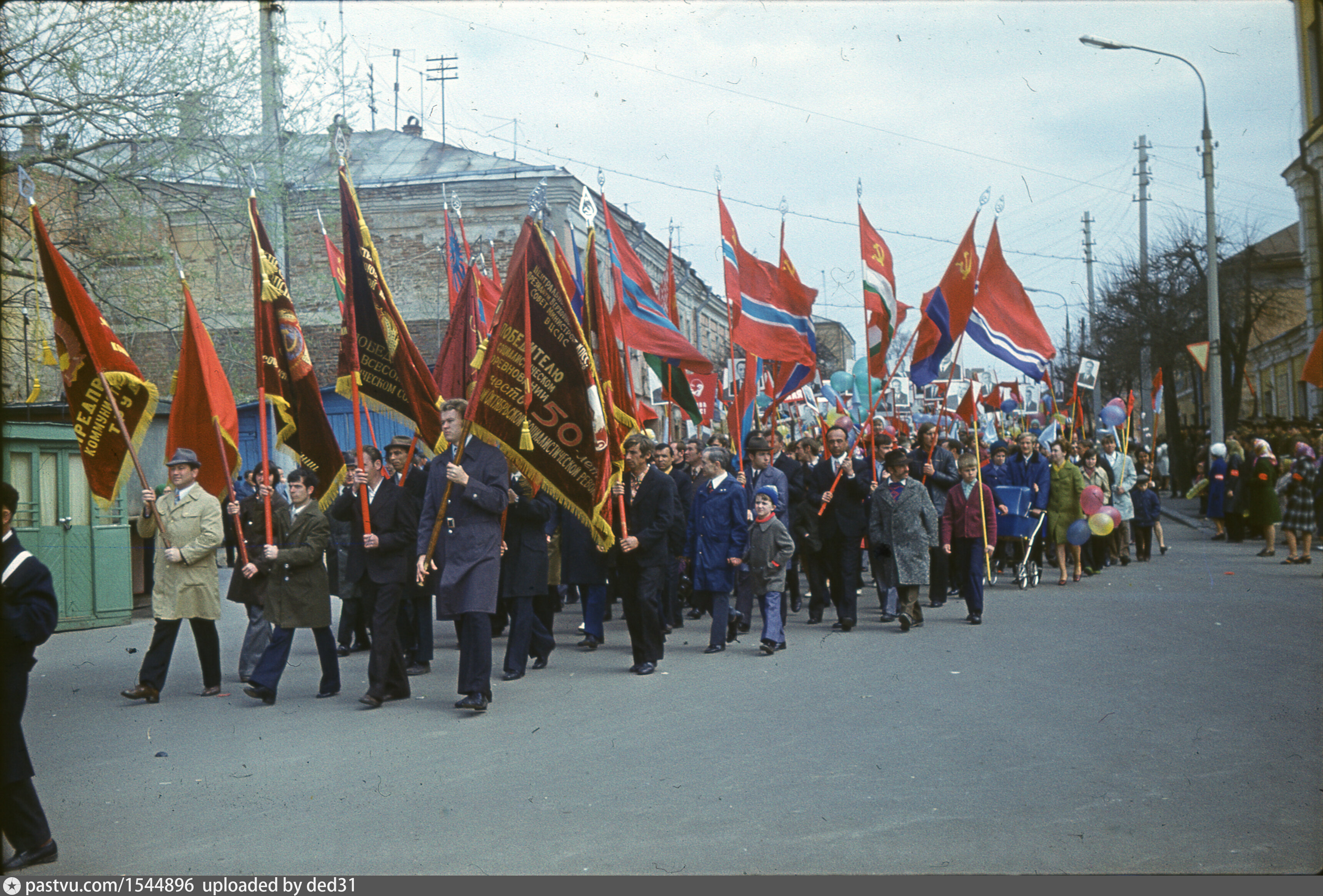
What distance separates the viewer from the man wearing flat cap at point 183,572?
8781 mm

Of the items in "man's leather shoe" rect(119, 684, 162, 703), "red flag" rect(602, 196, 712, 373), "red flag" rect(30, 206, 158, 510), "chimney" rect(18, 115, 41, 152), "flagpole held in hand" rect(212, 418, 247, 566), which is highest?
"chimney" rect(18, 115, 41, 152)

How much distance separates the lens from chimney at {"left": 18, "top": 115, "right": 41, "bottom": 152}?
15148 mm

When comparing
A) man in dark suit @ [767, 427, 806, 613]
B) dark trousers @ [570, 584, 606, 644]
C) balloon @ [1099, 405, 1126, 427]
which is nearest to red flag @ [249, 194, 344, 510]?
dark trousers @ [570, 584, 606, 644]

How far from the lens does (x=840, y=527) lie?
12680 mm

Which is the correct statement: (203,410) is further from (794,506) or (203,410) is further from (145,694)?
(794,506)

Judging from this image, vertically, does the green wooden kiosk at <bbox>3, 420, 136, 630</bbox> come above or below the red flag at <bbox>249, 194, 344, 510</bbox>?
below

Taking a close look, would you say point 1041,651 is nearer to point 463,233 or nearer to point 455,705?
point 455,705

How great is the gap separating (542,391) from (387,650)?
6.79 feet

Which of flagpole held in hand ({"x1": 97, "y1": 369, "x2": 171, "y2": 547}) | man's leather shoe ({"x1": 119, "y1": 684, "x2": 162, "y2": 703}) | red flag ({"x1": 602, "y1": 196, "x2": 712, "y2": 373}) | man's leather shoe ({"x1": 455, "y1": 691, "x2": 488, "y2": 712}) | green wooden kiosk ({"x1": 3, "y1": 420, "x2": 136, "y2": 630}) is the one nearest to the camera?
flagpole held in hand ({"x1": 97, "y1": 369, "x2": 171, "y2": 547})

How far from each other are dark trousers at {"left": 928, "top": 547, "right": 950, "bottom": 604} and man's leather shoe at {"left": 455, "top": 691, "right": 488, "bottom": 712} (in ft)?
23.7

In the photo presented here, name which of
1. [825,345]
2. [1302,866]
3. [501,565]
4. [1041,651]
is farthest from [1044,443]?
[825,345]

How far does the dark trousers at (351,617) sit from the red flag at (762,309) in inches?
210

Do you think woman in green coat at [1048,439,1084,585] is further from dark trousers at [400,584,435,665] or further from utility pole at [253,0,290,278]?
utility pole at [253,0,290,278]

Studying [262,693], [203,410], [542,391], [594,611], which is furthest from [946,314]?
[262,693]
